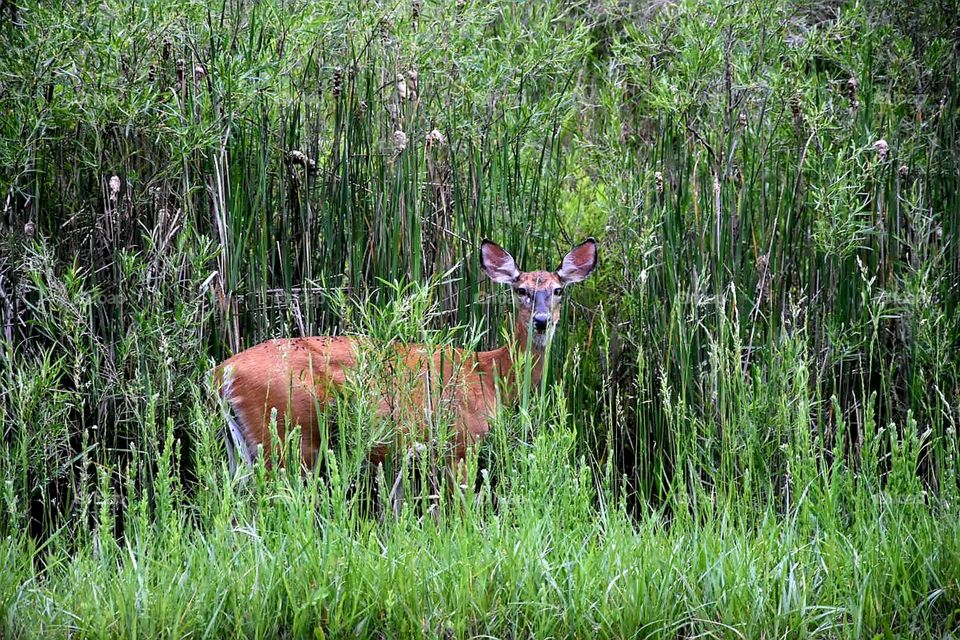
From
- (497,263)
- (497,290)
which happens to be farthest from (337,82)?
(497,290)

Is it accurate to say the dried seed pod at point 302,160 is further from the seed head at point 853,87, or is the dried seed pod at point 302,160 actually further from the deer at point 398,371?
the seed head at point 853,87

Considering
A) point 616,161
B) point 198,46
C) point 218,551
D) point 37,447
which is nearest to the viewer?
point 218,551

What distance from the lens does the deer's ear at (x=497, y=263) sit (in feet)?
16.2

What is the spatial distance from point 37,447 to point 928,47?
14.8ft

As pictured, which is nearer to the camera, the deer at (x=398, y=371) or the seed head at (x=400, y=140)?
the deer at (x=398, y=371)

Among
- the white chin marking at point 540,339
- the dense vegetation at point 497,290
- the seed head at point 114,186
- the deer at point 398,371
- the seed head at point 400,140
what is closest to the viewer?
the dense vegetation at point 497,290

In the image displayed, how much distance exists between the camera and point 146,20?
4594mm

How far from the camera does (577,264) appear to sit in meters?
5.31

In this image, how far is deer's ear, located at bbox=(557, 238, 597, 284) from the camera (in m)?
5.25

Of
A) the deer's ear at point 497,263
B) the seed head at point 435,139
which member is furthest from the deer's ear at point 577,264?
the seed head at point 435,139

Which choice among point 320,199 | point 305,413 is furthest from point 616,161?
point 305,413

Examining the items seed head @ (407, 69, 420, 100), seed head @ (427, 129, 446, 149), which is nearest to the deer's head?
seed head @ (427, 129, 446, 149)

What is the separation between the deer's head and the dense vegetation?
0.16 metres

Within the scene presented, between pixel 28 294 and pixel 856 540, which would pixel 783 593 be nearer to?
pixel 856 540
